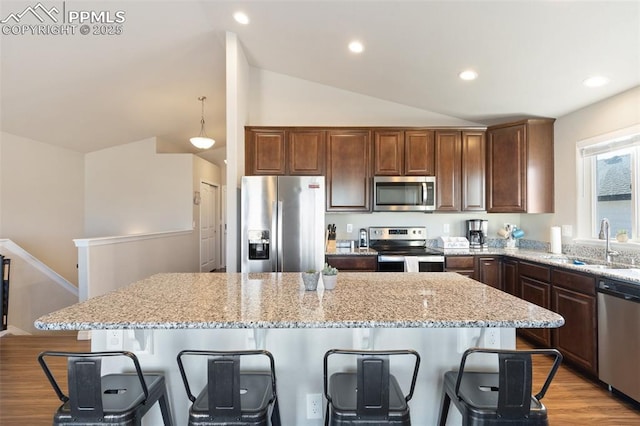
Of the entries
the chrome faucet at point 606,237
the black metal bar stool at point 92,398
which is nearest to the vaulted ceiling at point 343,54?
the chrome faucet at point 606,237

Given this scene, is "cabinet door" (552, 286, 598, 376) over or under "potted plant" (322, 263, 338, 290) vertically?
under

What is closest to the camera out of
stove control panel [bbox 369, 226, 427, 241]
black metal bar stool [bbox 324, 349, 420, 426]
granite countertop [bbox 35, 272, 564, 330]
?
black metal bar stool [bbox 324, 349, 420, 426]

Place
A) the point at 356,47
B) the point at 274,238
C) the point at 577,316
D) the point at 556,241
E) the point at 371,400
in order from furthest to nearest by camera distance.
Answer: the point at 556,241 → the point at 274,238 → the point at 356,47 → the point at 577,316 → the point at 371,400

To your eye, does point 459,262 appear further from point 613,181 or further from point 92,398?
point 92,398

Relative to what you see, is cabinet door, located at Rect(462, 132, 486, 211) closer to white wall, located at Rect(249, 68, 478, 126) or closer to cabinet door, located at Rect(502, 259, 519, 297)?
white wall, located at Rect(249, 68, 478, 126)

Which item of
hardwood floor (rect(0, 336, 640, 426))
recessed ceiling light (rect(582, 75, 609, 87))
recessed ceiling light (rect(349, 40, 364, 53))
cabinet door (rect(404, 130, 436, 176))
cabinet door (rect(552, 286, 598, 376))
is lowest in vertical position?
hardwood floor (rect(0, 336, 640, 426))

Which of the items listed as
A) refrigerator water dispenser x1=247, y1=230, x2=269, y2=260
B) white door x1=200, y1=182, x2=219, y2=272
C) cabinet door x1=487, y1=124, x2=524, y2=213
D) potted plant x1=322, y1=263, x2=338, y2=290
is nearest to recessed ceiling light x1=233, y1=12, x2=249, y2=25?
refrigerator water dispenser x1=247, y1=230, x2=269, y2=260

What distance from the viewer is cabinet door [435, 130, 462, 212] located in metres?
3.91

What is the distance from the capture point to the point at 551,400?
2293mm

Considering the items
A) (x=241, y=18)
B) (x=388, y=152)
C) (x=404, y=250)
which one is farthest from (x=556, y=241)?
(x=241, y=18)

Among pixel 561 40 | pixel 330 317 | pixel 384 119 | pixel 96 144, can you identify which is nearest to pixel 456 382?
pixel 330 317

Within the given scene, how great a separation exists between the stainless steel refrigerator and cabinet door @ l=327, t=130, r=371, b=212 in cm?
62

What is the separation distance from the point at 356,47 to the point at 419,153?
4.79 feet

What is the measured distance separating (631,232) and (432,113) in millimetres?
2412
